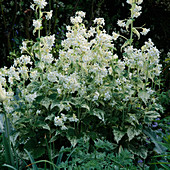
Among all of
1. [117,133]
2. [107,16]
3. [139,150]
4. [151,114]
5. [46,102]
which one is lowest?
[139,150]

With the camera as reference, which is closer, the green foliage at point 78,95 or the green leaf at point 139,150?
the green foliage at point 78,95

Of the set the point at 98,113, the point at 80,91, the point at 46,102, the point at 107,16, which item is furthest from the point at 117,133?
the point at 107,16

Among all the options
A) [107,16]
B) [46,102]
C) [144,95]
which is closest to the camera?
[46,102]

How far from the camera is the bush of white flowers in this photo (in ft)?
7.12

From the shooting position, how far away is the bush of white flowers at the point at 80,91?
2.17m

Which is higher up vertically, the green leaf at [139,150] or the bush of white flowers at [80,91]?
the bush of white flowers at [80,91]

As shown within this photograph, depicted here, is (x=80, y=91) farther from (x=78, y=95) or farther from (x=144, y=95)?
(x=144, y=95)

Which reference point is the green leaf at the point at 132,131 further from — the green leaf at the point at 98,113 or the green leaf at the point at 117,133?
the green leaf at the point at 98,113

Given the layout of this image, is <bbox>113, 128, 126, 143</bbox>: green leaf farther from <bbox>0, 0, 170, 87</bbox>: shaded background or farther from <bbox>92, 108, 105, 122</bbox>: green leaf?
<bbox>0, 0, 170, 87</bbox>: shaded background

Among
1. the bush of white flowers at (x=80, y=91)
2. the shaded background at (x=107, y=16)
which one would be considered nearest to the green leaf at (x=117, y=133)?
the bush of white flowers at (x=80, y=91)

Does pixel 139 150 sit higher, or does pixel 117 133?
pixel 117 133

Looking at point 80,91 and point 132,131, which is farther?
point 132,131

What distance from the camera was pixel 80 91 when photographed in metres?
2.20

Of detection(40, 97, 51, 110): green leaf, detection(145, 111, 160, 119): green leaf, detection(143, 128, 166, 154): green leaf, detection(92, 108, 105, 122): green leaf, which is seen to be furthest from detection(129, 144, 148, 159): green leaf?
detection(40, 97, 51, 110): green leaf
